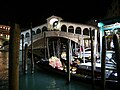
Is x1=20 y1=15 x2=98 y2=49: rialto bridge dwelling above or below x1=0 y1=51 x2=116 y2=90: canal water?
above

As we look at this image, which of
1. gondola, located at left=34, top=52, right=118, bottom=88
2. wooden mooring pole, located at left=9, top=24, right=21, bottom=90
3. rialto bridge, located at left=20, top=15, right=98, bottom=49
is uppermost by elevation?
rialto bridge, located at left=20, top=15, right=98, bottom=49

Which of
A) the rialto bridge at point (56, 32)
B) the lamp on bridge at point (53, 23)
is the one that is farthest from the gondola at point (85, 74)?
the lamp on bridge at point (53, 23)

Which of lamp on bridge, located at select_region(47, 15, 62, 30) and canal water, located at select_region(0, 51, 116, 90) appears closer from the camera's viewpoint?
canal water, located at select_region(0, 51, 116, 90)

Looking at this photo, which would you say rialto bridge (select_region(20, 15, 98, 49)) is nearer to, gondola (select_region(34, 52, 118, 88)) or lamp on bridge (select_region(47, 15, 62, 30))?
lamp on bridge (select_region(47, 15, 62, 30))

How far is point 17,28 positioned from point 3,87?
18.2 ft

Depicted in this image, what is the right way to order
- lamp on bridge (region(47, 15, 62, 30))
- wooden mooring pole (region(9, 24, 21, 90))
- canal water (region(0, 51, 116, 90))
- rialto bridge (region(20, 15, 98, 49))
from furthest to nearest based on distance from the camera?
lamp on bridge (region(47, 15, 62, 30)) → rialto bridge (region(20, 15, 98, 49)) → canal water (region(0, 51, 116, 90)) → wooden mooring pole (region(9, 24, 21, 90))

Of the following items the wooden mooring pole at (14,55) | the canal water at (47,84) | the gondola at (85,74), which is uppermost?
the wooden mooring pole at (14,55)

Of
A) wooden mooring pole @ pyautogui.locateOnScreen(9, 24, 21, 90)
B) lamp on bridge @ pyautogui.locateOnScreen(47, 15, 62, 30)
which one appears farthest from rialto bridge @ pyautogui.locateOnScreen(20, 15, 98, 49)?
wooden mooring pole @ pyautogui.locateOnScreen(9, 24, 21, 90)

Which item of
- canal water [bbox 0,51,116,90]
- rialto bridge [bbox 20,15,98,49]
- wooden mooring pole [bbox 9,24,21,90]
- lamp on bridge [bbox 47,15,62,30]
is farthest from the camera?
lamp on bridge [bbox 47,15,62,30]

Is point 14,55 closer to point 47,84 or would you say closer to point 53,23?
point 47,84

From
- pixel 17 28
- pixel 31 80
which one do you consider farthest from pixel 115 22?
pixel 17 28

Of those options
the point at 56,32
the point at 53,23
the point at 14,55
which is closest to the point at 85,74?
the point at 14,55

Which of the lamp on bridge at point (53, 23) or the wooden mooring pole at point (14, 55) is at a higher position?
the lamp on bridge at point (53, 23)

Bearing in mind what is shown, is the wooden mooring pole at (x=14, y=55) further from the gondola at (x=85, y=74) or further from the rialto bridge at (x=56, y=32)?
the rialto bridge at (x=56, y=32)
